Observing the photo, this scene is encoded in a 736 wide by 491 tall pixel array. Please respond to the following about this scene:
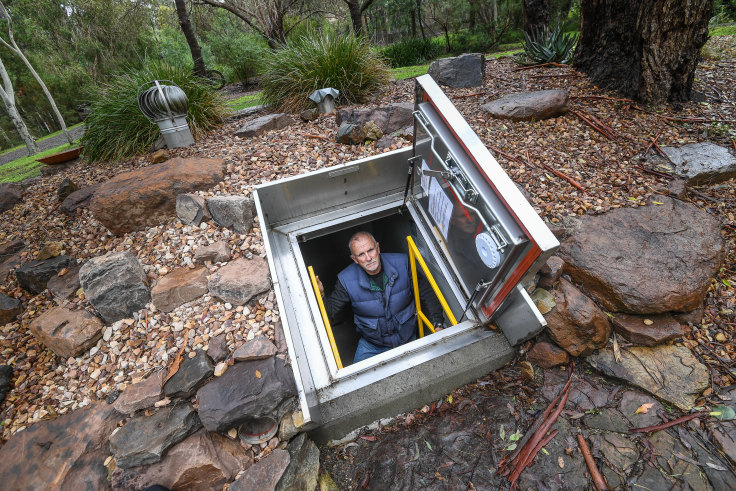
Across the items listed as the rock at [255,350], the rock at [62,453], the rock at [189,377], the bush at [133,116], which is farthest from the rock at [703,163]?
the bush at [133,116]

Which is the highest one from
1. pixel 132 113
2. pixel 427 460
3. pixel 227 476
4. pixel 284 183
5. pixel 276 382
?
pixel 132 113

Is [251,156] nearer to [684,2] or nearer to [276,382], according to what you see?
[276,382]

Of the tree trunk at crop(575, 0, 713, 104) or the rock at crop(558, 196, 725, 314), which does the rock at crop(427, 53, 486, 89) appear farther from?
the rock at crop(558, 196, 725, 314)

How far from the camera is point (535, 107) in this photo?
307 cm

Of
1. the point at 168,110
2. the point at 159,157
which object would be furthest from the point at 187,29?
the point at 159,157

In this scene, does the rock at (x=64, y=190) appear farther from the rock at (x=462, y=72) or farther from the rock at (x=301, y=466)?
the rock at (x=462, y=72)

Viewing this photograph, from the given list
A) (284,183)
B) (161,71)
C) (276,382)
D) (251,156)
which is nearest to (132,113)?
(161,71)

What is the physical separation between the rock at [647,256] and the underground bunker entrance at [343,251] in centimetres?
158

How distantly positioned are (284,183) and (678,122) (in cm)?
353

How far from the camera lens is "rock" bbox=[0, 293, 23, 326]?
206 centimetres

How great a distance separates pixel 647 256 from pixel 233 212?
109 inches

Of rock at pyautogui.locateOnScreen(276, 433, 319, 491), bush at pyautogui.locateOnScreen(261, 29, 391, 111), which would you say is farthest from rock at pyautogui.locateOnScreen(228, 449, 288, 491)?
bush at pyautogui.locateOnScreen(261, 29, 391, 111)

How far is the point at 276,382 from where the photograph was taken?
1.70 meters

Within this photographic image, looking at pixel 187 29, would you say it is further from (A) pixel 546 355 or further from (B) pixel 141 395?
(A) pixel 546 355
